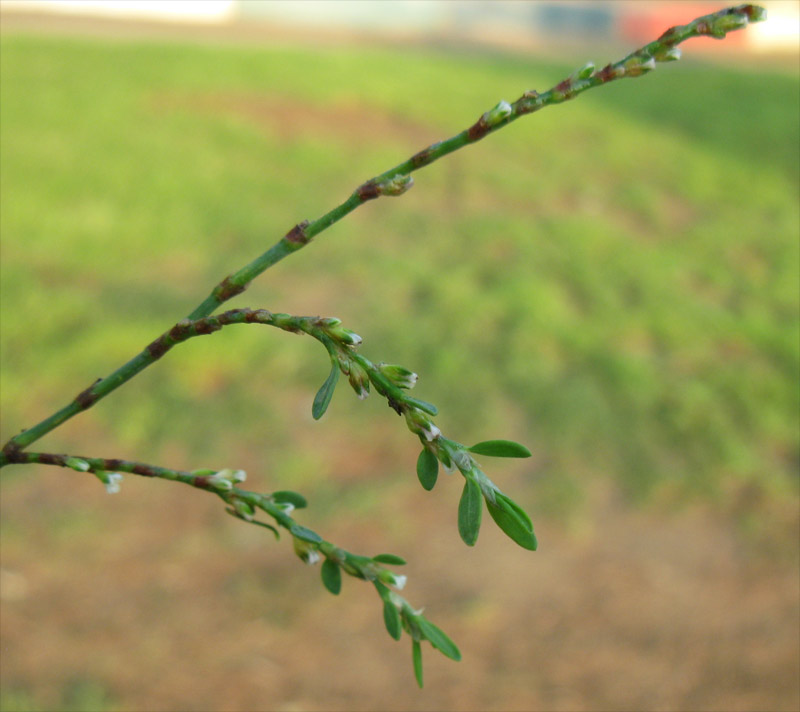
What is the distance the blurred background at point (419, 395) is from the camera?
123 inches

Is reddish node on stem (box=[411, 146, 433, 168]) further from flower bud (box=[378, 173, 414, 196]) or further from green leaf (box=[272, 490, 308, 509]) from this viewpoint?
green leaf (box=[272, 490, 308, 509])

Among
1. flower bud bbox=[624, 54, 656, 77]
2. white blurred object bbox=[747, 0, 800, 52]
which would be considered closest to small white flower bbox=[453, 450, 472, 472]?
flower bud bbox=[624, 54, 656, 77]

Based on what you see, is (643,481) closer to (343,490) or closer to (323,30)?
(343,490)

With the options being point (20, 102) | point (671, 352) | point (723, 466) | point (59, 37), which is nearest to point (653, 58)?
point (723, 466)

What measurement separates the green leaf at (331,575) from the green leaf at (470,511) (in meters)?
0.18

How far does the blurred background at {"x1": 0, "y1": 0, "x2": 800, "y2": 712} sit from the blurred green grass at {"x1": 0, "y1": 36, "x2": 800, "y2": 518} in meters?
0.03

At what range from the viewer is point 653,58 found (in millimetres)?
687

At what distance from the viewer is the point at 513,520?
617 mm

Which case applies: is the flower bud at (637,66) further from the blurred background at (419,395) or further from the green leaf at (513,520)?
the blurred background at (419,395)

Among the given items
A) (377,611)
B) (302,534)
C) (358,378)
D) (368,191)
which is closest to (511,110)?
(368,191)

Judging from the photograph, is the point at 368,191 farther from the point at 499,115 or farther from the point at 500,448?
the point at 500,448

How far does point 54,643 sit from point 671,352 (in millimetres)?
3473

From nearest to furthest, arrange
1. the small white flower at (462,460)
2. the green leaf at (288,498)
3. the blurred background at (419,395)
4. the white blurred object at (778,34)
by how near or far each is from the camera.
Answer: the small white flower at (462,460) → the green leaf at (288,498) → the blurred background at (419,395) → the white blurred object at (778,34)

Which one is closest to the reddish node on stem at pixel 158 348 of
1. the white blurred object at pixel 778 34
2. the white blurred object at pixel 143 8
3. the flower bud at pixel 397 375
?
the flower bud at pixel 397 375
